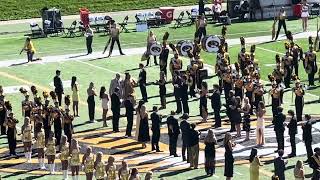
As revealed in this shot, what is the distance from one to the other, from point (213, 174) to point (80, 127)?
7914 mm

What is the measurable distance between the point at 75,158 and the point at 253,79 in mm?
10328

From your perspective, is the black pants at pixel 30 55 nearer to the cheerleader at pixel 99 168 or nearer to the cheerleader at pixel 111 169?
the cheerleader at pixel 99 168

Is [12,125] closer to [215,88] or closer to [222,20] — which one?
[215,88]

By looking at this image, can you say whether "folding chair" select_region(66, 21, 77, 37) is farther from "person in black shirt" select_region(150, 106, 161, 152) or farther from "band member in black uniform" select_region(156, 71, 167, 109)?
"person in black shirt" select_region(150, 106, 161, 152)

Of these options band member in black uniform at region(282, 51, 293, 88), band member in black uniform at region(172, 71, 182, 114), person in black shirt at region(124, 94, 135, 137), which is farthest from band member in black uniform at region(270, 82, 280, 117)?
band member in black uniform at region(282, 51, 293, 88)

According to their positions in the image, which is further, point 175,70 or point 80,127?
Result: point 175,70

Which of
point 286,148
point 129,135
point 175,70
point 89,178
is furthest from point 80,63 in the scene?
point 89,178

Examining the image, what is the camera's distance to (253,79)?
121ft

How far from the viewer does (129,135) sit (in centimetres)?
3478

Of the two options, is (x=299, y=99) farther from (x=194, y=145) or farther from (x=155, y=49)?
(x=155, y=49)

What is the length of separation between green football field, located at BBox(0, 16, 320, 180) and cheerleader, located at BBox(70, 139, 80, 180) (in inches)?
58.1

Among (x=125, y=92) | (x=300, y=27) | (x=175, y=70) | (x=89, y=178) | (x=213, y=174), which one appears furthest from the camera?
(x=300, y=27)

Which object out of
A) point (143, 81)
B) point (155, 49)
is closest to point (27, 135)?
point (143, 81)

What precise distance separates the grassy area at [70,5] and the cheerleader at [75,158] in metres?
37.9
